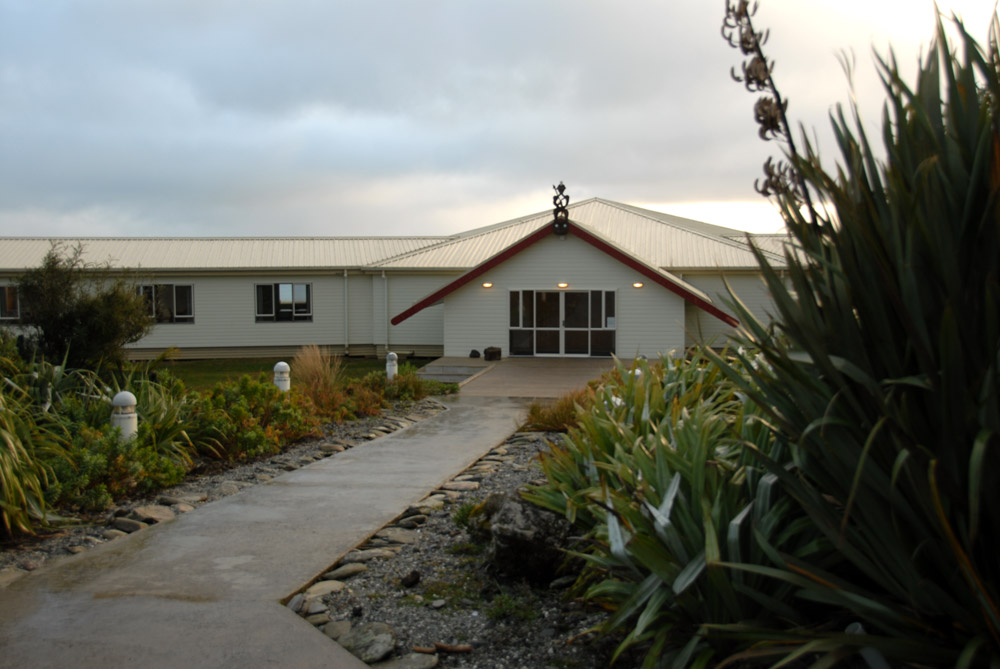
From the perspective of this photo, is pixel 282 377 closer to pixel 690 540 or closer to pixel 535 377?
pixel 535 377

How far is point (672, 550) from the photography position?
3.63 m

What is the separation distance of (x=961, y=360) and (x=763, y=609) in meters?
1.28

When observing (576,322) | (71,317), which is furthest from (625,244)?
(71,317)

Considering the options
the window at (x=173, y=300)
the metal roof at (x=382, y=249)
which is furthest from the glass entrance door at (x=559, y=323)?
the window at (x=173, y=300)

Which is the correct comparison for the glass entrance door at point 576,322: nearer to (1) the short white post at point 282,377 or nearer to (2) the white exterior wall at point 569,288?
(2) the white exterior wall at point 569,288

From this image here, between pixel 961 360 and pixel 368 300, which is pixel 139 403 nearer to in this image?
pixel 961 360

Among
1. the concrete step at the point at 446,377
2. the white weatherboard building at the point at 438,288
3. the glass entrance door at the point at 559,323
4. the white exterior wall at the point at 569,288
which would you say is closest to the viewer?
the concrete step at the point at 446,377

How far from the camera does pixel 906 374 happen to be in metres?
3.03

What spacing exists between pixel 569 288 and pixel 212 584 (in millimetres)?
19196

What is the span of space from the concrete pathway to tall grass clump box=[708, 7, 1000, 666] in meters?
2.20

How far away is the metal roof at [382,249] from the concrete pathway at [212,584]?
18984 millimetres

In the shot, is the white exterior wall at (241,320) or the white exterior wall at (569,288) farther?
the white exterior wall at (241,320)

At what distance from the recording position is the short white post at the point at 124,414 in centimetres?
Answer: 771

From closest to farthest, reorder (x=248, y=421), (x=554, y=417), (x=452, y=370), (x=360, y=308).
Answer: (x=248, y=421) → (x=554, y=417) → (x=452, y=370) → (x=360, y=308)
